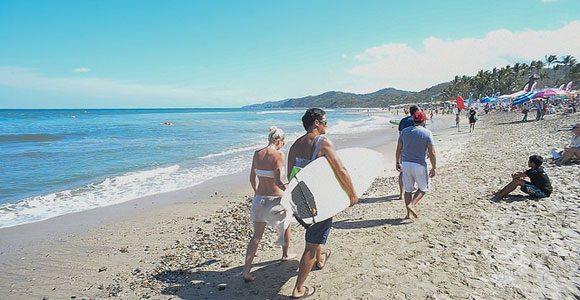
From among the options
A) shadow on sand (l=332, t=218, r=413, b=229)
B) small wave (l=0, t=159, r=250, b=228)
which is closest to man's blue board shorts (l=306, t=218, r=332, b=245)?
shadow on sand (l=332, t=218, r=413, b=229)

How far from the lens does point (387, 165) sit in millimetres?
11305

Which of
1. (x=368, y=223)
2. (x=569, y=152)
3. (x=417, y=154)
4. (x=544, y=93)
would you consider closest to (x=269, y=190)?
(x=368, y=223)

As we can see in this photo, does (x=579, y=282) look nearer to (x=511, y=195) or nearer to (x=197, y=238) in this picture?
(x=511, y=195)

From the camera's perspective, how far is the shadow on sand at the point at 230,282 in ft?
11.7

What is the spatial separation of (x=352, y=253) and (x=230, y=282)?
5.63 feet

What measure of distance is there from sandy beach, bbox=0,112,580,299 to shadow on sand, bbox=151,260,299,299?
14 mm

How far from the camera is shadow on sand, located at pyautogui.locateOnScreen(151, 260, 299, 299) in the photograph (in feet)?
11.7

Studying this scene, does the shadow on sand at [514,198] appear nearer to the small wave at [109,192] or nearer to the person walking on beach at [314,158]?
the person walking on beach at [314,158]

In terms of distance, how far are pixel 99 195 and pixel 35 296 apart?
544 centimetres

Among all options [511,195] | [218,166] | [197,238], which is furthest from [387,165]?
[197,238]

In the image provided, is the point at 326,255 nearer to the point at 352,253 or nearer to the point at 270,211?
the point at 352,253

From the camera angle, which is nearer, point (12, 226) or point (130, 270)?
point (130, 270)

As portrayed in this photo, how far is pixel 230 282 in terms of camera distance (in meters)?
3.83

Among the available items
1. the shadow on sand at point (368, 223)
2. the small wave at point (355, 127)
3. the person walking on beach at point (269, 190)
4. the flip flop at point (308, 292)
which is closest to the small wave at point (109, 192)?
the shadow on sand at point (368, 223)
